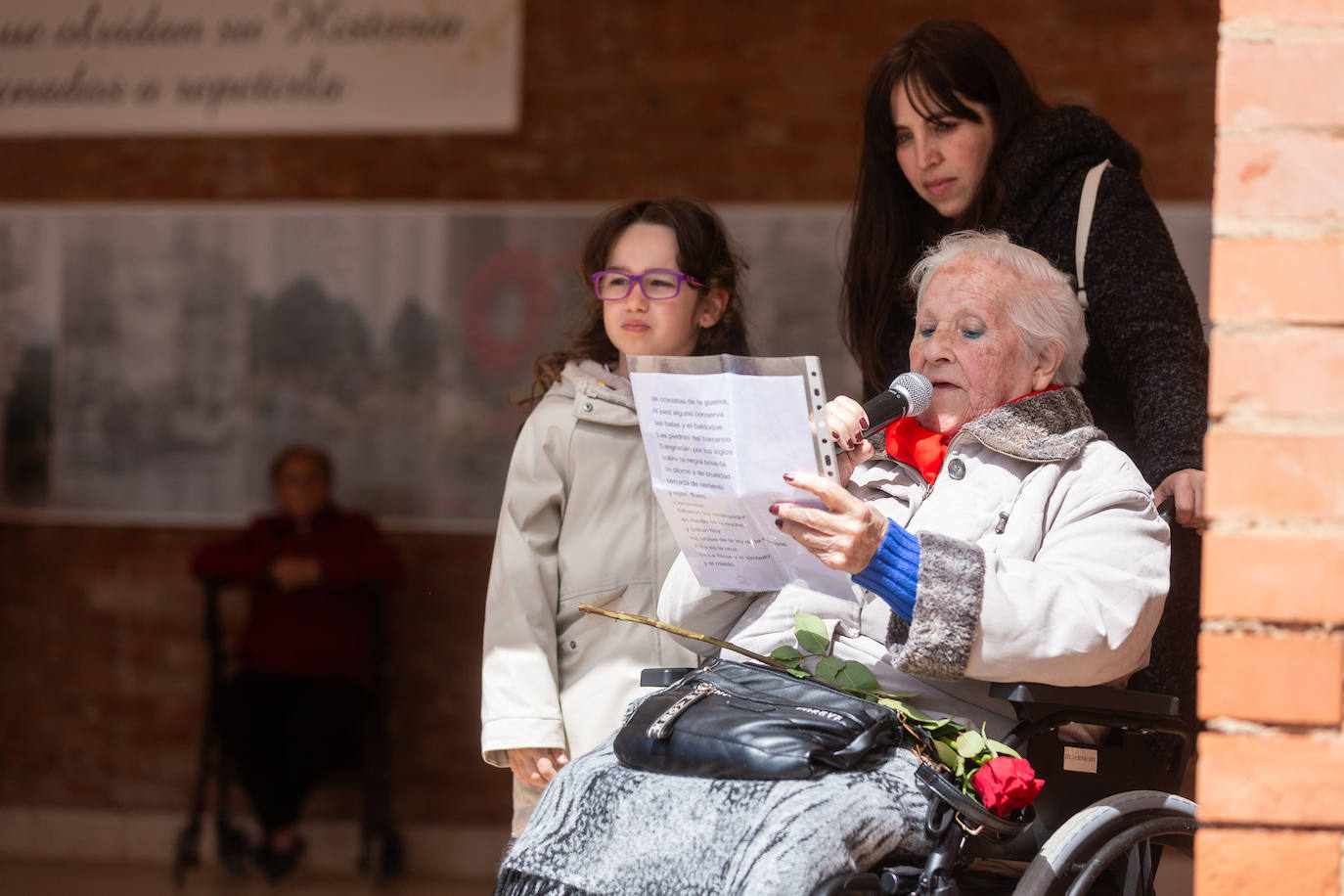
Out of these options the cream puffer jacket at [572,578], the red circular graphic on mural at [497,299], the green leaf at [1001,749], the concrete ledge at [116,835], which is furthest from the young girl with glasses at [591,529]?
the concrete ledge at [116,835]

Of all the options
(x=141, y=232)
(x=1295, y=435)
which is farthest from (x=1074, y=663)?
(x=141, y=232)

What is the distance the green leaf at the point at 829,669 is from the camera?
1.94m

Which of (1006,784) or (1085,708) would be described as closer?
(1006,784)

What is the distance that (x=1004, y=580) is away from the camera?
1796mm

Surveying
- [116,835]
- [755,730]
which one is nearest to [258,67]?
[116,835]

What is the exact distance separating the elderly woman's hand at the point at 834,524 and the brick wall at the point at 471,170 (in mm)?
3191

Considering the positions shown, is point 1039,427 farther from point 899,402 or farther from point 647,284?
point 647,284

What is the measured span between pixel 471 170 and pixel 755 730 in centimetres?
362

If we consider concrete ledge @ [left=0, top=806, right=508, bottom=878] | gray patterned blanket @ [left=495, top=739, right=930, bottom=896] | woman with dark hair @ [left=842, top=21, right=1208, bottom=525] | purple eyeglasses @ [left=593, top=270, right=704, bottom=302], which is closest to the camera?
gray patterned blanket @ [left=495, top=739, right=930, bottom=896]

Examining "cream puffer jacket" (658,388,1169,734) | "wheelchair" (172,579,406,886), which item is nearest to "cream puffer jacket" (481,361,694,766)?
"cream puffer jacket" (658,388,1169,734)

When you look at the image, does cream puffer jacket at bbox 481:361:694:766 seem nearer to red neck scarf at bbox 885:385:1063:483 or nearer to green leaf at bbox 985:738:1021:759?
red neck scarf at bbox 885:385:1063:483

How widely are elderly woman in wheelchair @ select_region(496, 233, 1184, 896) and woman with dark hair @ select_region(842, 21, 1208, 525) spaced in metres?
0.15

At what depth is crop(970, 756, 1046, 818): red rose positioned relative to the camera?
1.73 metres

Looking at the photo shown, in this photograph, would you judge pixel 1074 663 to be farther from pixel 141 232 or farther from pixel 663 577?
pixel 141 232
